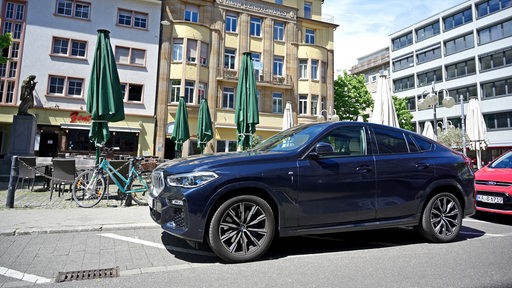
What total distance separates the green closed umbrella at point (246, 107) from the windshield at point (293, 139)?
21.1ft

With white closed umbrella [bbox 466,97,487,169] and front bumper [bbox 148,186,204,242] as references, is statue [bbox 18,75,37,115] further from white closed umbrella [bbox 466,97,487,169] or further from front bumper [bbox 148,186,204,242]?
white closed umbrella [bbox 466,97,487,169]

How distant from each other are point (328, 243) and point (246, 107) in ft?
24.3

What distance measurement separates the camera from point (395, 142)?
4.87m

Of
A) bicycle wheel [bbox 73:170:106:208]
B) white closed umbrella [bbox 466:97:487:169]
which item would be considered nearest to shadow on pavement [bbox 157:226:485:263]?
bicycle wheel [bbox 73:170:106:208]

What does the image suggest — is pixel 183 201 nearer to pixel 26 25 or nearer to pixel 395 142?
pixel 395 142

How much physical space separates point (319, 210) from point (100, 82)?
285 inches

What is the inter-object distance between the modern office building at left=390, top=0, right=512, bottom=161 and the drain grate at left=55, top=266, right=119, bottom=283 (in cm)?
3684

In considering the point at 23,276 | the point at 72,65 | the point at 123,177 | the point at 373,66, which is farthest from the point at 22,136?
the point at 373,66

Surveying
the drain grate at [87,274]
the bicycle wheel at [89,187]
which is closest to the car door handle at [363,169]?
the drain grate at [87,274]

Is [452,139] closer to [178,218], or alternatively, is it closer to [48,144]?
[178,218]

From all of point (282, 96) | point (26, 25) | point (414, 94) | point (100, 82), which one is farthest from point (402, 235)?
point (414, 94)

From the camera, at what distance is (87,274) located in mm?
3512

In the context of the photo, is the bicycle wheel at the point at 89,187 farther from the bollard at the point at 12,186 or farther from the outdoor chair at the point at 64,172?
the bollard at the point at 12,186

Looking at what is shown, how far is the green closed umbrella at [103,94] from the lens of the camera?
8.63 m
